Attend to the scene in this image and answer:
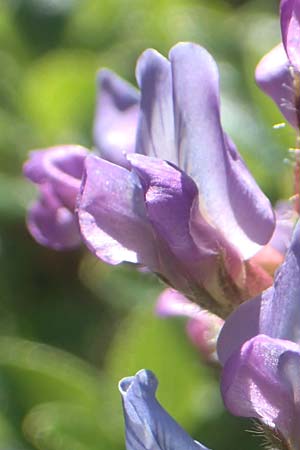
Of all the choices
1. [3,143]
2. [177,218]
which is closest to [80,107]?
[3,143]

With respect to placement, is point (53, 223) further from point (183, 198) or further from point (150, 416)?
point (150, 416)

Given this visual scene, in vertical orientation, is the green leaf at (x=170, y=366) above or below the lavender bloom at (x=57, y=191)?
below

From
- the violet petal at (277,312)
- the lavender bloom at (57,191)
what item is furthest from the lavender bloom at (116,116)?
the violet petal at (277,312)

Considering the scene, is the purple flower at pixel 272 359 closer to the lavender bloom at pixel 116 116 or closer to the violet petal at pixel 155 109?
the violet petal at pixel 155 109

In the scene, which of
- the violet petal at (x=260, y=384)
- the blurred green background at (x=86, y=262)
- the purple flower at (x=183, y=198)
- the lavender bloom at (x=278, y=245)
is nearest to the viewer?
the violet petal at (x=260, y=384)

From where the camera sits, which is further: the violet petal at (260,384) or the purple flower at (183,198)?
the purple flower at (183,198)

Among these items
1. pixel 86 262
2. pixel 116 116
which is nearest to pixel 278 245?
pixel 116 116

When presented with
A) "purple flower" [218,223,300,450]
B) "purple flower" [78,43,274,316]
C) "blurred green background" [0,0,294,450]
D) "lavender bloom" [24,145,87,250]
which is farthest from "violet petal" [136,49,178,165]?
"blurred green background" [0,0,294,450]
